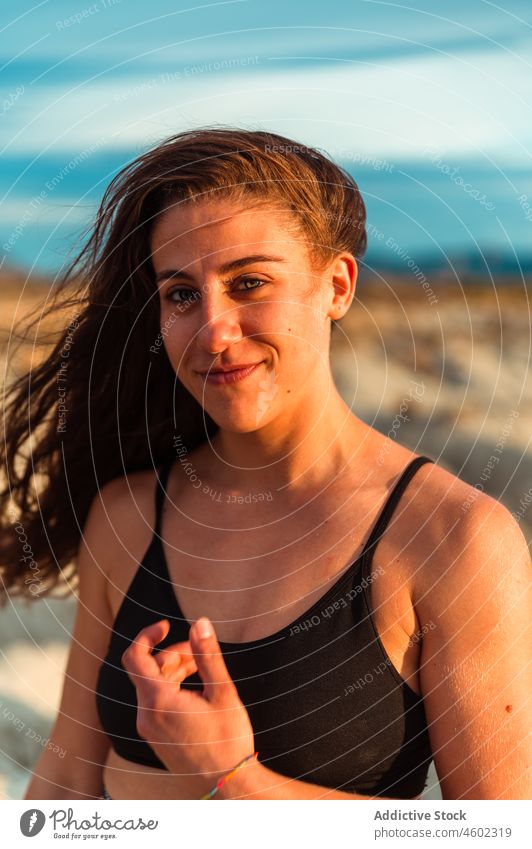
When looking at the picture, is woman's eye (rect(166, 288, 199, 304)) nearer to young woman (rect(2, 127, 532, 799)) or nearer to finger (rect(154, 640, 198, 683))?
young woman (rect(2, 127, 532, 799))

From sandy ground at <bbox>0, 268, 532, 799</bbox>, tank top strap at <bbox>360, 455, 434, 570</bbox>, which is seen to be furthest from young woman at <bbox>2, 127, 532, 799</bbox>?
sandy ground at <bbox>0, 268, 532, 799</bbox>

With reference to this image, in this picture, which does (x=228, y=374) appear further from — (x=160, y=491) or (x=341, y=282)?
(x=160, y=491)

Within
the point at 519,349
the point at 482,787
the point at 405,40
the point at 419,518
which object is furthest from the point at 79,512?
the point at 519,349

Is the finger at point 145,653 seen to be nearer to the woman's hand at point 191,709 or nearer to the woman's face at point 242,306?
the woman's hand at point 191,709

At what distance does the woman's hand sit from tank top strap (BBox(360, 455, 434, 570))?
234mm

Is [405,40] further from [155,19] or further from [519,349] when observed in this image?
[519,349]

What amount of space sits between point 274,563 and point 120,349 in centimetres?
47

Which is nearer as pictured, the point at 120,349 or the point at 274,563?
the point at 274,563

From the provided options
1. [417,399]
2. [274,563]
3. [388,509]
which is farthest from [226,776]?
[417,399]

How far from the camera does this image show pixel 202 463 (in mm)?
1537

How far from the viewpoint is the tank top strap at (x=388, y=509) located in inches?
49.4

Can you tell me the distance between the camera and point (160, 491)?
60.1 inches

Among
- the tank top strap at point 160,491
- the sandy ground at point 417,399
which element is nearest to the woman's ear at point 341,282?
the tank top strap at point 160,491
